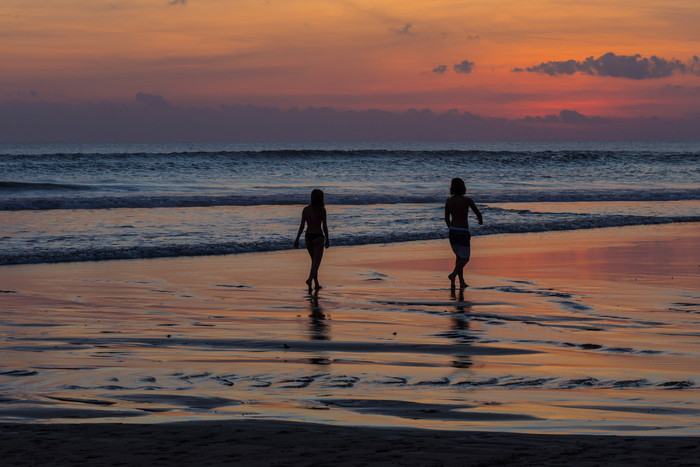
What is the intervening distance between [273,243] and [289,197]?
16.3 m

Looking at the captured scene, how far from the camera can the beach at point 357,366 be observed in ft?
15.1

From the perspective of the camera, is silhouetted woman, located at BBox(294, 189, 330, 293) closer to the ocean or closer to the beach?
the beach

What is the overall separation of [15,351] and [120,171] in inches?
1687

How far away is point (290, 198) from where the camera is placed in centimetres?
3362

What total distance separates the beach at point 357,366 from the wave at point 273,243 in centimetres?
224

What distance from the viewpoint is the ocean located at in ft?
61.7

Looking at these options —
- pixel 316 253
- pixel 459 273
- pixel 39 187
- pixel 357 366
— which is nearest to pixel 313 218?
pixel 316 253

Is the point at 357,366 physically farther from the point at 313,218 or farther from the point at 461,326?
the point at 313,218

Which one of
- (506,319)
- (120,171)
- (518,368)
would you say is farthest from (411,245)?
(120,171)

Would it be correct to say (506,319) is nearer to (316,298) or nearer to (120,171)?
(316,298)

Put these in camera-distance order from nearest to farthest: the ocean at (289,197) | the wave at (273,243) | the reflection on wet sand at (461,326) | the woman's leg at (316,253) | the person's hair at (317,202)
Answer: the reflection on wet sand at (461,326) < the woman's leg at (316,253) < the person's hair at (317,202) < the wave at (273,243) < the ocean at (289,197)

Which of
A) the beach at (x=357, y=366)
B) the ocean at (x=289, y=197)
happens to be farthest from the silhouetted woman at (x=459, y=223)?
the ocean at (x=289, y=197)

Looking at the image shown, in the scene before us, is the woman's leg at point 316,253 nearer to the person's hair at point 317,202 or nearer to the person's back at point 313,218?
the person's back at point 313,218

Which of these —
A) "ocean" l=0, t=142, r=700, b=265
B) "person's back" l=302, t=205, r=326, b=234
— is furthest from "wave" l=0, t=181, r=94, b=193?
"person's back" l=302, t=205, r=326, b=234
